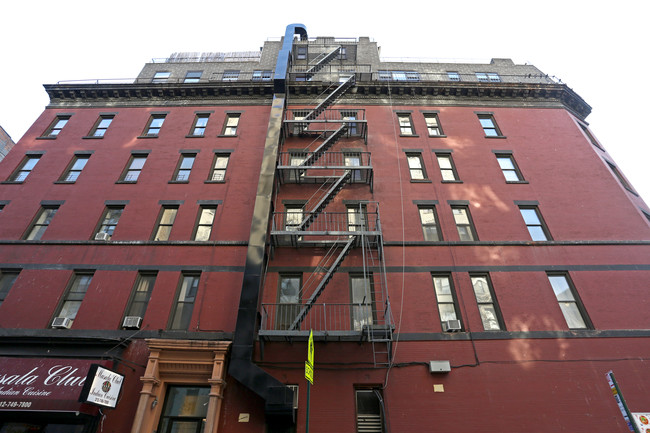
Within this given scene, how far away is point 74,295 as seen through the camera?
44.0 ft

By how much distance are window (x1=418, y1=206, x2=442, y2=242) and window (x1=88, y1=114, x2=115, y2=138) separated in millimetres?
17648

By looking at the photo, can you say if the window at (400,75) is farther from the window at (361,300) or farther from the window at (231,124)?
the window at (361,300)

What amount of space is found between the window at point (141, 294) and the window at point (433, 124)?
15.1m

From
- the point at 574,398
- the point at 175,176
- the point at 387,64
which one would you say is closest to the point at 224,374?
the point at 175,176

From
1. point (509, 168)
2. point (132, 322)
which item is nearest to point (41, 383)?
point (132, 322)

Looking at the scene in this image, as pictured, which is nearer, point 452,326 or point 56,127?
point 452,326

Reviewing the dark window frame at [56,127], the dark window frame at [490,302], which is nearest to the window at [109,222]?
the dark window frame at [56,127]

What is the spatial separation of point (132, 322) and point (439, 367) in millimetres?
10719

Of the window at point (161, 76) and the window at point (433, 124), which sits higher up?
the window at point (161, 76)

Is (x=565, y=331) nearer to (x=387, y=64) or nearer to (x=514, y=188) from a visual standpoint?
(x=514, y=188)

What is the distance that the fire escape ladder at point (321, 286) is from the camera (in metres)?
11.5

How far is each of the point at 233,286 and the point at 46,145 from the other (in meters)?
14.1

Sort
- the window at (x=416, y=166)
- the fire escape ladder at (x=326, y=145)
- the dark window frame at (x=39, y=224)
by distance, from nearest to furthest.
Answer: the dark window frame at (x=39, y=224) → the fire escape ladder at (x=326, y=145) → the window at (x=416, y=166)

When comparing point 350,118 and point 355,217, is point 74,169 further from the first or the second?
point 350,118
